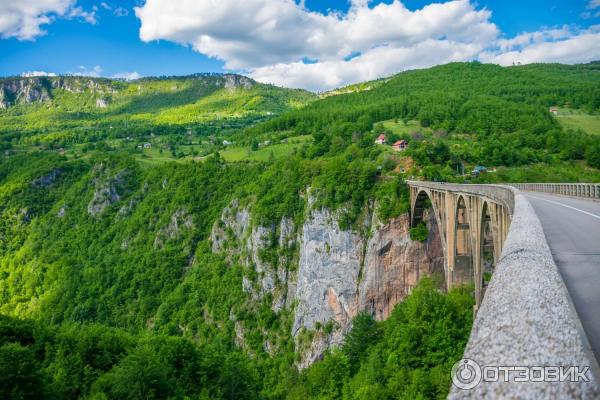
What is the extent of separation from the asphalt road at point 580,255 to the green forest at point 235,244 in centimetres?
1100

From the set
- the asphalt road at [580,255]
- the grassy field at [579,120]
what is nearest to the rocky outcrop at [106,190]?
the asphalt road at [580,255]

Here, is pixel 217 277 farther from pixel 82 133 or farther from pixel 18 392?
pixel 82 133

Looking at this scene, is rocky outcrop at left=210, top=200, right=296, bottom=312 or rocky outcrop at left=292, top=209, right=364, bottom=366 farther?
rocky outcrop at left=210, top=200, right=296, bottom=312

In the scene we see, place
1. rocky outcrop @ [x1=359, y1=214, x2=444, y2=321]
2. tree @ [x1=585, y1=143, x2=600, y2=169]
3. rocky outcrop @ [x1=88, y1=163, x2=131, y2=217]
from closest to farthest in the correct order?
rocky outcrop @ [x1=359, y1=214, x2=444, y2=321] < tree @ [x1=585, y1=143, x2=600, y2=169] < rocky outcrop @ [x1=88, y1=163, x2=131, y2=217]

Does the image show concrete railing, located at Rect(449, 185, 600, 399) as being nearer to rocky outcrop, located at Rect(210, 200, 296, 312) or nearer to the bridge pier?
the bridge pier

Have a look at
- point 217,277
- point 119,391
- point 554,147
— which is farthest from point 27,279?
point 554,147

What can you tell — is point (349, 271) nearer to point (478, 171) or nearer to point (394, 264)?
point (394, 264)

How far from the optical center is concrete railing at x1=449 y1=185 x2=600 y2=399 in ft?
8.73

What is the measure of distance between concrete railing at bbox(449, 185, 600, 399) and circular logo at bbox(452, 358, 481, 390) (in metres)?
0.03

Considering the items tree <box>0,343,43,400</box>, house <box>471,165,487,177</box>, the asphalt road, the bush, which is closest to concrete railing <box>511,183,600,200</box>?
the asphalt road

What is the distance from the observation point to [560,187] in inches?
1043

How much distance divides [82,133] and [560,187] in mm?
199957

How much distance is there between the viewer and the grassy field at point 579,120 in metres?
83.8

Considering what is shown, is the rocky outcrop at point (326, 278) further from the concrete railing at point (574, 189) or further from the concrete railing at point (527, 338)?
the concrete railing at point (527, 338)
